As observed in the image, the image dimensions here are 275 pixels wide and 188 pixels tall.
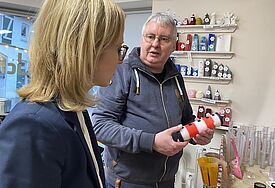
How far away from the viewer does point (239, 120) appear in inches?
100

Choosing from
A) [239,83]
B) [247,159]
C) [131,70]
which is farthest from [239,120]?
[131,70]

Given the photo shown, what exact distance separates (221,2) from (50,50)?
89.3 inches

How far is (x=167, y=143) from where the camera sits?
130cm

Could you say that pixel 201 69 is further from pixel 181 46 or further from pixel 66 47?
pixel 66 47

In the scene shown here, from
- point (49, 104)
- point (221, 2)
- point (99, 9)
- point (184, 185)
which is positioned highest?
point (221, 2)

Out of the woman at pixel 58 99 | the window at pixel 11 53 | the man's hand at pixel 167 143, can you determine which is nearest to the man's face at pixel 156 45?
the man's hand at pixel 167 143

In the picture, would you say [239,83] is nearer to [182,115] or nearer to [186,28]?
[186,28]

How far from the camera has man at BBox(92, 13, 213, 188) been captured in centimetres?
135

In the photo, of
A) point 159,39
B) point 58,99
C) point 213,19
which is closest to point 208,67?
point 213,19

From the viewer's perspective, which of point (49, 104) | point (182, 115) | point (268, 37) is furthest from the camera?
point (268, 37)

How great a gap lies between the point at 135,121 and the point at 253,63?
1497 millimetres

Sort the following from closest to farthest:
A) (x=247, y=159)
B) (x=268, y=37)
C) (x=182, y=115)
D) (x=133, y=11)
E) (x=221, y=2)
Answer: (x=182, y=115) < (x=247, y=159) < (x=268, y=37) < (x=221, y=2) < (x=133, y=11)

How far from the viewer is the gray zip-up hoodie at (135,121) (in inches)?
53.9

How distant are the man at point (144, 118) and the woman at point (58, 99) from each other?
0.63 meters
